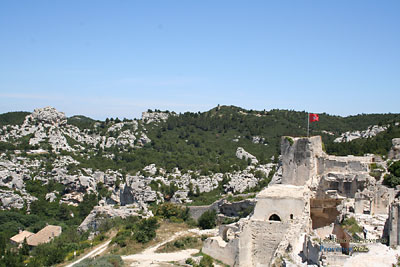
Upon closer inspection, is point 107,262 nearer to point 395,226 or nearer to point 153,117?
point 395,226

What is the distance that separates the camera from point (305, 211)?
2566 cm

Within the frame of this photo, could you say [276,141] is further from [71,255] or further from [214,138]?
[71,255]

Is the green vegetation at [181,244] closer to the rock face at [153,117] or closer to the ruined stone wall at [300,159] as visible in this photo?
the ruined stone wall at [300,159]

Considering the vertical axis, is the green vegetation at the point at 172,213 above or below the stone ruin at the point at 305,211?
below

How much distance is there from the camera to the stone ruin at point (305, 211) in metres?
21.6

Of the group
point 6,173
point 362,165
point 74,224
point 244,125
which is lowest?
point 74,224

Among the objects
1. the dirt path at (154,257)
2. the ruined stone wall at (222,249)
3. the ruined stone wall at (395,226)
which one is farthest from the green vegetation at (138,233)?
the ruined stone wall at (395,226)

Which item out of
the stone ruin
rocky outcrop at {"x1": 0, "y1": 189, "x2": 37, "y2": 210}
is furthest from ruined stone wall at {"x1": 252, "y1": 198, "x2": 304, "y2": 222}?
rocky outcrop at {"x1": 0, "y1": 189, "x2": 37, "y2": 210}

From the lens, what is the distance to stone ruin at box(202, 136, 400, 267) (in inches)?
852

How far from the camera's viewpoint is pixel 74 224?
52312 millimetres

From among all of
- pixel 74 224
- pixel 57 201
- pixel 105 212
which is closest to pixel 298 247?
pixel 105 212

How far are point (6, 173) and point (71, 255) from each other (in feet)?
99.7

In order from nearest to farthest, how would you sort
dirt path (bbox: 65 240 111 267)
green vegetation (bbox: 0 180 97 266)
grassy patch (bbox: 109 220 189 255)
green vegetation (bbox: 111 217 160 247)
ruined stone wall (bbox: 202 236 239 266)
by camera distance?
ruined stone wall (bbox: 202 236 239 266) < grassy patch (bbox: 109 220 189 255) < dirt path (bbox: 65 240 111 267) < green vegetation (bbox: 111 217 160 247) < green vegetation (bbox: 0 180 97 266)

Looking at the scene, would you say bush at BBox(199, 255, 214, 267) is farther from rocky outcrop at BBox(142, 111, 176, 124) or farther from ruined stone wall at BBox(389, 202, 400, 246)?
rocky outcrop at BBox(142, 111, 176, 124)
